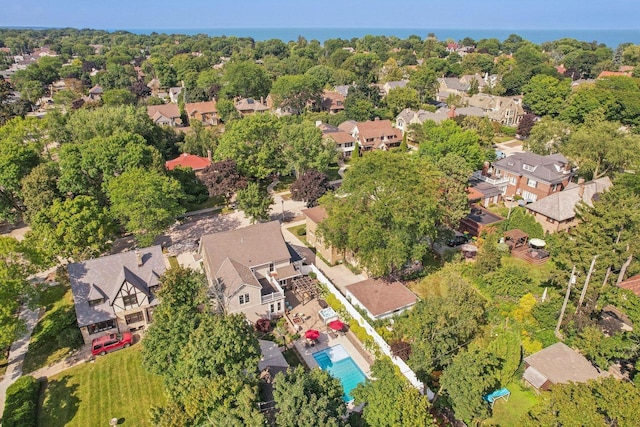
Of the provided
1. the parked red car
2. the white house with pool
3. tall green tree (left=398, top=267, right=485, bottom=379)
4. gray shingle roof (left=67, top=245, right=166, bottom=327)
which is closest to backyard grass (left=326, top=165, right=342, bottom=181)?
gray shingle roof (left=67, top=245, right=166, bottom=327)

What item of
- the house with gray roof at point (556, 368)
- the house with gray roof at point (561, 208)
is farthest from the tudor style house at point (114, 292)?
the house with gray roof at point (561, 208)

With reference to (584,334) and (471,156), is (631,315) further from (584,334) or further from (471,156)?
(471,156)

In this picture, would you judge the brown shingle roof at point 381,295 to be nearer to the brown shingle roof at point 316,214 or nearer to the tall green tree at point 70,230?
the brown shingle roof at point 316,214

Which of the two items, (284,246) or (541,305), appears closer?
(541,305)

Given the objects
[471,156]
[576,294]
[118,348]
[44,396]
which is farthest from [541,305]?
[44,396]

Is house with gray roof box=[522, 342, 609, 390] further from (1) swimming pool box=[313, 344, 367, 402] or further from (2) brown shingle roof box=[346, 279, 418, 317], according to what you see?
(1) swimming pool box=[313, 344, 367, 402]
